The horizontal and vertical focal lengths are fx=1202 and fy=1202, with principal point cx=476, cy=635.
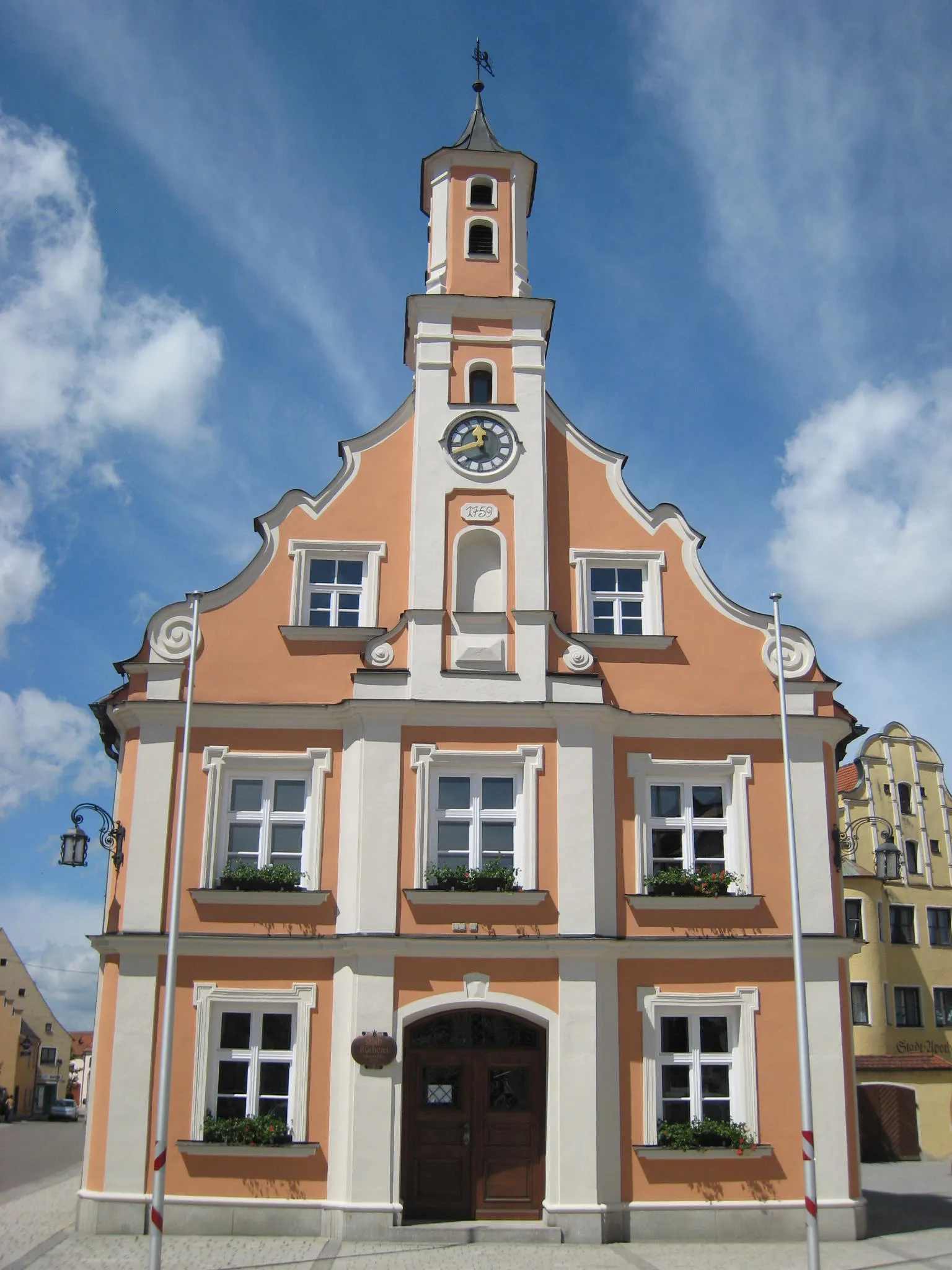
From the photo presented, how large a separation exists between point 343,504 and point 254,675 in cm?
332

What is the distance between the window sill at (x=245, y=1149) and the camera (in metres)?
16.7

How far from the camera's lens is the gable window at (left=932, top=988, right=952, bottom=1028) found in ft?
119

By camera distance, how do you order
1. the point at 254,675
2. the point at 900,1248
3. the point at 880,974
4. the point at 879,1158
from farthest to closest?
1. the point at 880,974
2. the point at 879,1158
3. the point at 254,675
4. the point at 900,1248

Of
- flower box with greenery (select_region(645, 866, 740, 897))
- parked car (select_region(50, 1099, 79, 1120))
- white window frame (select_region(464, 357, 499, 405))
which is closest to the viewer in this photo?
flower box with greenery (select_region(645, 866, 740, 897))

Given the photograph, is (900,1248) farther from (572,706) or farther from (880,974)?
→ (880,974)

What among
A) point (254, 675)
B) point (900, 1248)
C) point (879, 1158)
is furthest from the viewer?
point (879, 1158)

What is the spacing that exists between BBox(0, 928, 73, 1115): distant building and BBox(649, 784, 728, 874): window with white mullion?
62500mm

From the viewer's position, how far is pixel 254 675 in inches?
746

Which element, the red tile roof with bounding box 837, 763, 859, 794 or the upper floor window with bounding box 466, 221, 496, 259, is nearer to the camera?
the upper floor window with bounding box 466, 221, 496, 259

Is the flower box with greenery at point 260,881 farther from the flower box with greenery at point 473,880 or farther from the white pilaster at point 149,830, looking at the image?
the flower box with greenery at point 473,880

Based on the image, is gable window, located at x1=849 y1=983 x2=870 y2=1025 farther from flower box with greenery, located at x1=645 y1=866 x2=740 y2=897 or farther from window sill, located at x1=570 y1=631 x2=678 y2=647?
window sill, located at x1=570 y1=631 x2=678 y2=647

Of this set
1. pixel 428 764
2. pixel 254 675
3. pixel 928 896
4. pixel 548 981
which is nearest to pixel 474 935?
pixel 548 981

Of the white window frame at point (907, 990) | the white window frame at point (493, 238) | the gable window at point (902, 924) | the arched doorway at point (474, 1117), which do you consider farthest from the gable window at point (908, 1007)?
the white window frame at point (493, 238)

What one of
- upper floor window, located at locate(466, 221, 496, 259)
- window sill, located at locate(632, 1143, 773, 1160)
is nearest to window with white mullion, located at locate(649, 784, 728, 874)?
window sill, located at locate(632, 1143, 773, 1160)
